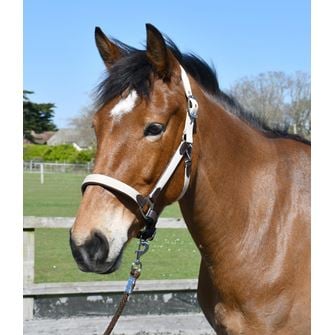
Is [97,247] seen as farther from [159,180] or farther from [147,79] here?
[147,79]

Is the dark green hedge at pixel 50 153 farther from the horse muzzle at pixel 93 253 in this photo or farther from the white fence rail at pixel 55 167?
the horse muzzle at pixel 93 253

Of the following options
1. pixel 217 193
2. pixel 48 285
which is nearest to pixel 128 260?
pixel 48 285

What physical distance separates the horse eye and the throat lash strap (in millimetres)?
142

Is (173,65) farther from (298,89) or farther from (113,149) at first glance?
(298,89)

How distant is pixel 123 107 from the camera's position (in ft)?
7.45

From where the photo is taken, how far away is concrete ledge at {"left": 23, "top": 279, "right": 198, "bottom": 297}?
5.13 m

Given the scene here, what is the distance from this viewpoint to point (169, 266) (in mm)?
8703

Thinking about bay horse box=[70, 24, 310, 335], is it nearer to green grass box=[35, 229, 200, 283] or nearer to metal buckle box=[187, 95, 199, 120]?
metal buckle box=[187, 95, 199, 120]

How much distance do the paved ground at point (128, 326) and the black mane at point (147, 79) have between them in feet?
9.14

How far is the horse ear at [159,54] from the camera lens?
2.33 metres

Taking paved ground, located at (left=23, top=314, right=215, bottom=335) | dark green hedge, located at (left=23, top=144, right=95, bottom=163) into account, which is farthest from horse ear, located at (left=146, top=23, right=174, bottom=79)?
dark green hedge, located at (left=23, top=144, right=95, bottom=163)

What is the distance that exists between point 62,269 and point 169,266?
1.78 metres

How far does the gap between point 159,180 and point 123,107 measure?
14.3 inches

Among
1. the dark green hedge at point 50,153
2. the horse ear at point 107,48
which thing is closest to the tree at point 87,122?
the horse ear at point 107,48
